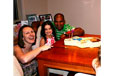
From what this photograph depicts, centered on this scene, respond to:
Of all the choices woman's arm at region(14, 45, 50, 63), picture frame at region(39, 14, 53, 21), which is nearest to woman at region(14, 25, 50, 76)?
woman's arm at region(14, 45, 50, 63)

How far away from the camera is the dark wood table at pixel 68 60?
146 cm

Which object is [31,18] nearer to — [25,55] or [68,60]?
[25,55]

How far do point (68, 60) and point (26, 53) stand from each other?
494 mm

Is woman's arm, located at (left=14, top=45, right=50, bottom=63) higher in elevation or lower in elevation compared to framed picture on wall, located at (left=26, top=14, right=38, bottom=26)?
lower

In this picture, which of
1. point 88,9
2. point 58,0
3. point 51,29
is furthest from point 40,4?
point 51,29

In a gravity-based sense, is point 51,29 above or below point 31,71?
above

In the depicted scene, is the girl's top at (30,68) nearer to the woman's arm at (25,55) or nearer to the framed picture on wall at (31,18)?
the woman's arm at (25,55)

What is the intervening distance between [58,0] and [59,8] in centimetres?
22

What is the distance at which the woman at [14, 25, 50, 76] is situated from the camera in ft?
5.56

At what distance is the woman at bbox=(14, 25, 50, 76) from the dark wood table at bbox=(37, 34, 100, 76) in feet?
0.27

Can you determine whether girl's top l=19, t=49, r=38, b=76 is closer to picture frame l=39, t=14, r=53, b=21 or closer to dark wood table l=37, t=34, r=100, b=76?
dark wood table l=37, t=34, r=100, b=76

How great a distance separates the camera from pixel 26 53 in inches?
69.2
